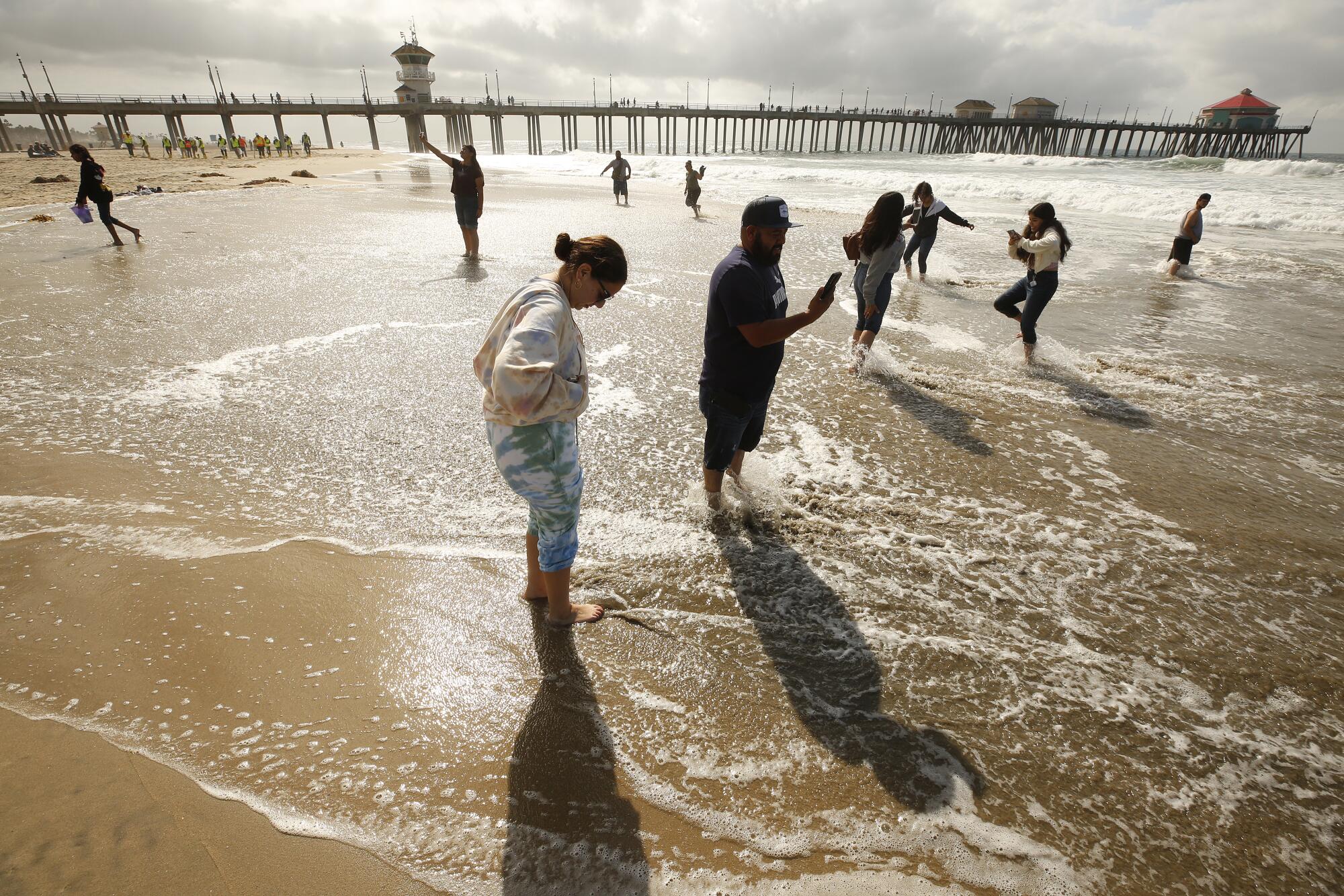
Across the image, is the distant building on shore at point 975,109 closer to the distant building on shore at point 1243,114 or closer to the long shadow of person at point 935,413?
the distant building on shore at point 1243,114

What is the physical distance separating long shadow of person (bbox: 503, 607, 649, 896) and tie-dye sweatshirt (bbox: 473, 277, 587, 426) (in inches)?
44.7

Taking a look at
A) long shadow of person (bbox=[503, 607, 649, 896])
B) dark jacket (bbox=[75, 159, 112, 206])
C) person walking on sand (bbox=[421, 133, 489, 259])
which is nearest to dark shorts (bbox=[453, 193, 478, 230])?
person walking on sand (bbox=[421, 133, 489, 259])

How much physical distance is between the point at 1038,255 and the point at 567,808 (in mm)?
6355

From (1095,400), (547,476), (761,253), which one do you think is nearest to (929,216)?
(1095,400)

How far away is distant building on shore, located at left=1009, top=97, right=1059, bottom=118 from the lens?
249 ft

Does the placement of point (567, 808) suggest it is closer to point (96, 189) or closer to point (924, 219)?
point (924, 219)

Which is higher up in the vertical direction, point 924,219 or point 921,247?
point 924,219

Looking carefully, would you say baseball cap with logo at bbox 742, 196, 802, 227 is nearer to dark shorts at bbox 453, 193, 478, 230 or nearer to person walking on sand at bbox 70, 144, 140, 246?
dark shorts at bbox 453, 193, 478, 230

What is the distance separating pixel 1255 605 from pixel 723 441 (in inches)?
109

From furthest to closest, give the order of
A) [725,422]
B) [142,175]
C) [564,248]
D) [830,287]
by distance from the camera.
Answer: [142,175] → [725,422] → [830,287] → [564,248]

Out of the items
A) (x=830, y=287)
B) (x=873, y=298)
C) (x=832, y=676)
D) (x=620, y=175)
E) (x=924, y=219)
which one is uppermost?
(x=620, y=175)

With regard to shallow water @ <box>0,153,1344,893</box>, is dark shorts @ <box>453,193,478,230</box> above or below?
above

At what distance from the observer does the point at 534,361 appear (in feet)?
6.45

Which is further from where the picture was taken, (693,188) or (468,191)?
(693,188)
